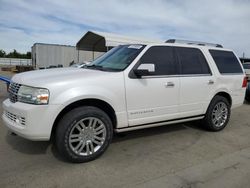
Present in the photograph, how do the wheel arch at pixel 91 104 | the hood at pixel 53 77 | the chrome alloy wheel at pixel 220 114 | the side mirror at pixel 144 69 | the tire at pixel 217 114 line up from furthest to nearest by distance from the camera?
the chrome alloy wheel at pixel 220 114 → the tire at pixel 217 114 → the side mirror at pixel 144 69 → the wheel arch at pixel 91 104 → the hood at pixel 53 77

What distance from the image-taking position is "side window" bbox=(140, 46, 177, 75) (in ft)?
13.1

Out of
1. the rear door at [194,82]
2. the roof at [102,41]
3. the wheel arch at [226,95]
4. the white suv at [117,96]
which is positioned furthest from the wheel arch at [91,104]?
the roof at [102,41]

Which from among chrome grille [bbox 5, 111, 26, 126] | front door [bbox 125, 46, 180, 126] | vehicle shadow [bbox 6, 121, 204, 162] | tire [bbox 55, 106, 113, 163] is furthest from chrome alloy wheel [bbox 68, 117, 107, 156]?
chrome grille [bbox 5, 111, 26, 126]

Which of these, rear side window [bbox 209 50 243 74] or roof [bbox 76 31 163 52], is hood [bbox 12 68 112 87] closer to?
rear side window [bbox 209 50 243 74]

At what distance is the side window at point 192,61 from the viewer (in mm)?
4391

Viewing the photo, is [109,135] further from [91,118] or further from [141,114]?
[141,114]

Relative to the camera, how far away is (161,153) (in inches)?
149

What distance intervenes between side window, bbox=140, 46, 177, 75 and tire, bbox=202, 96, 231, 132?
137 centimetres

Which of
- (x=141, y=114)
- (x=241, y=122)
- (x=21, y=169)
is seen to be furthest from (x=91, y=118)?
(x=241, y=122)

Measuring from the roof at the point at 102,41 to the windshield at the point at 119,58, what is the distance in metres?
11.6

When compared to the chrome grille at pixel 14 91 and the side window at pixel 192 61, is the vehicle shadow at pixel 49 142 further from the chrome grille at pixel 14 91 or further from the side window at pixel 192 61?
the side window at pixel 192 61

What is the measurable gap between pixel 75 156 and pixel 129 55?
193cm

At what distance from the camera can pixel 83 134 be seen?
10.9 ft

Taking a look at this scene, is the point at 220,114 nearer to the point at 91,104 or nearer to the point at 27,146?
the point at 91,104
